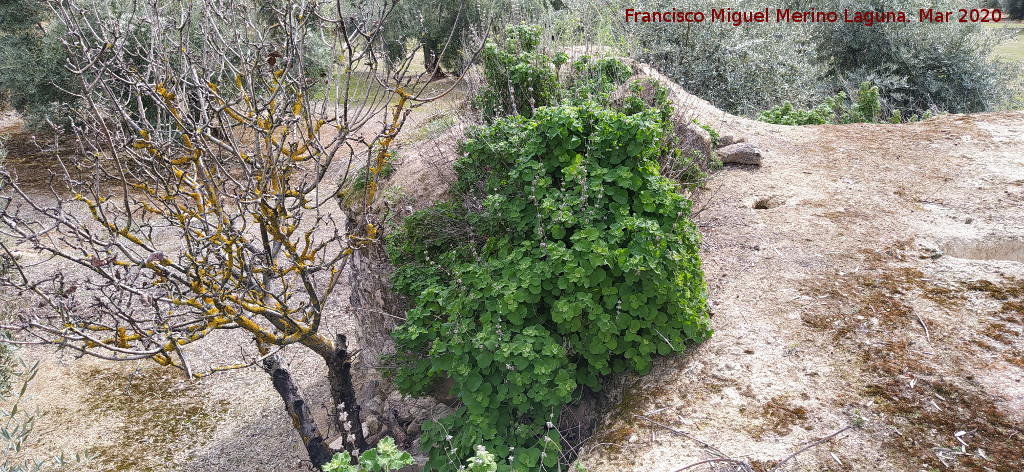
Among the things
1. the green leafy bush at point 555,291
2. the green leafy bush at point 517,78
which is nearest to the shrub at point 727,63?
the green leafy bush at point 517,78

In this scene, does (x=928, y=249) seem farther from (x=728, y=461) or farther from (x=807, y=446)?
(x=728, y=461)

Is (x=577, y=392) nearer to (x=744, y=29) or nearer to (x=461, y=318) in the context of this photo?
(x=461, y=318)

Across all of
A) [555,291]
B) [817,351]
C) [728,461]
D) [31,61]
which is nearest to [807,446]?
[728,461]

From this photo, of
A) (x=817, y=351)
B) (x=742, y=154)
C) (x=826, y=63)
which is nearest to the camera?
(x=817, y=351)

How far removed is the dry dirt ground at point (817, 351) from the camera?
10.8 feet

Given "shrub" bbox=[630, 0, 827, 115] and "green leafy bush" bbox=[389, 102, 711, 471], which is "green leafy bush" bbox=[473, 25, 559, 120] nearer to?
"green leafy bush" bbox=[389, 102, 711, 471]

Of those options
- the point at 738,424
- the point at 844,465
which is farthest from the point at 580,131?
the point at 844,465

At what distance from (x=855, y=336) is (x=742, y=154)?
10.5ft

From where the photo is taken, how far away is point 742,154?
6723mm

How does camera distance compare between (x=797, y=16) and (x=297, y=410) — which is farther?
(x=797, y=16)

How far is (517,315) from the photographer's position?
3.88 meters

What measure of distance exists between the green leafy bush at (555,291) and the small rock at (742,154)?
2.82 metres

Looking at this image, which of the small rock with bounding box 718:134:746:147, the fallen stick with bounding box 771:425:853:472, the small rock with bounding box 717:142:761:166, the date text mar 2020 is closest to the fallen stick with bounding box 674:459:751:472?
the fallen stick with bounding box 771:425:853:472

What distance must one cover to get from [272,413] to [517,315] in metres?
3.79
